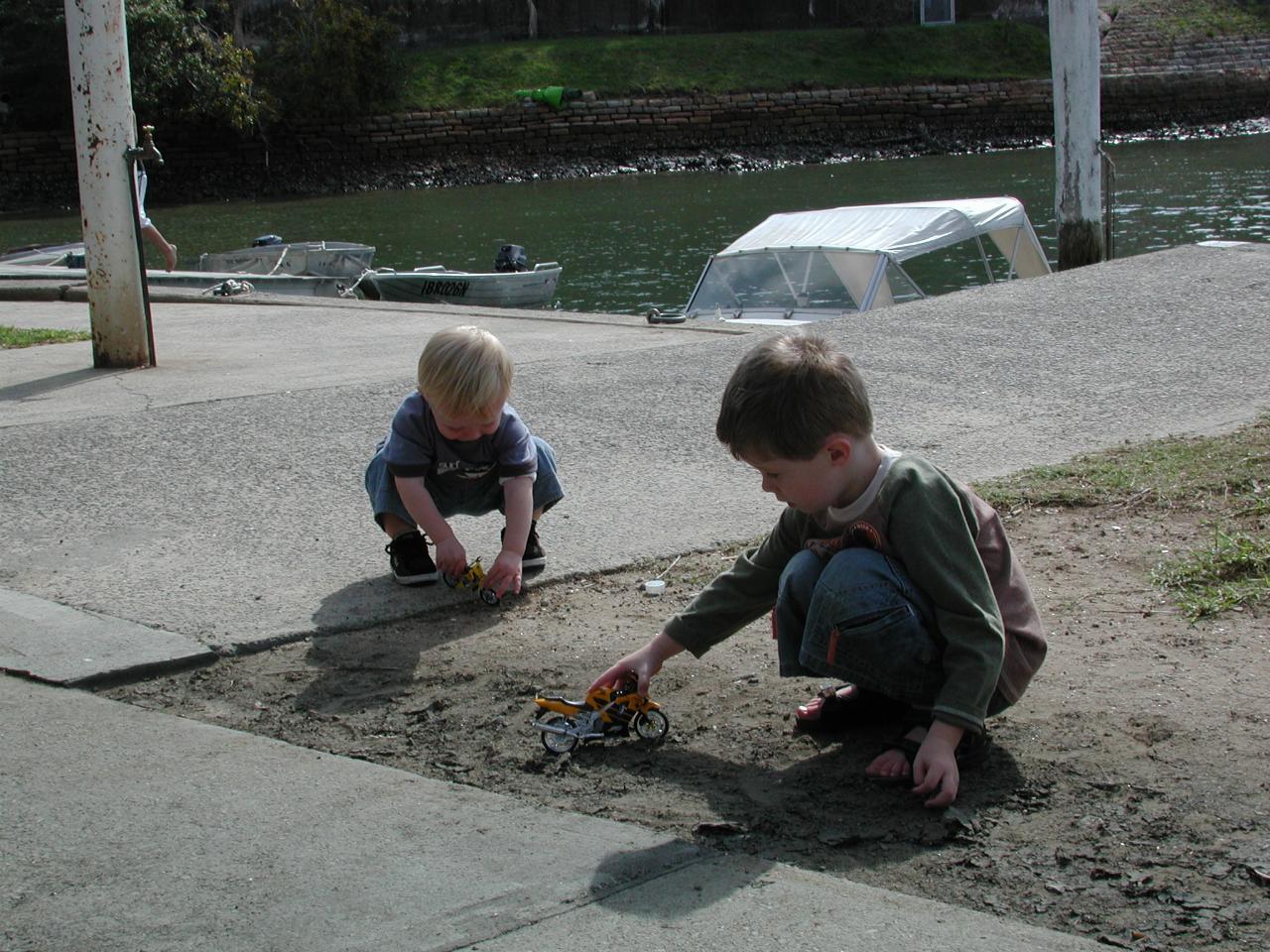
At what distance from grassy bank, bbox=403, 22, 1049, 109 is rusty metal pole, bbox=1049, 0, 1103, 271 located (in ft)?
106

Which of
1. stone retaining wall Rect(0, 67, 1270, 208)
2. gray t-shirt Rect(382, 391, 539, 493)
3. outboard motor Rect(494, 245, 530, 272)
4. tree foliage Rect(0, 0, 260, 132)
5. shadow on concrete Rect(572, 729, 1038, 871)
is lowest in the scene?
shadow on concrete Rect(572, 729, 1038, 871)

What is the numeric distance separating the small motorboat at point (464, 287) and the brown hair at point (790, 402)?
1579 centimetres

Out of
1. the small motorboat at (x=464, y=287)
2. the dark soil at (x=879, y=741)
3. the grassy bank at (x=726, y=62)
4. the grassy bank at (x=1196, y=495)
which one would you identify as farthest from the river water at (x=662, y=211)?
the dark soil at (x=879, y=741)

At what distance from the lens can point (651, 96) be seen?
152ft

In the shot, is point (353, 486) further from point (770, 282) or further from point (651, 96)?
point (651, 96)

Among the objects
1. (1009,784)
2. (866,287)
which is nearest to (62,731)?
(1009,784)

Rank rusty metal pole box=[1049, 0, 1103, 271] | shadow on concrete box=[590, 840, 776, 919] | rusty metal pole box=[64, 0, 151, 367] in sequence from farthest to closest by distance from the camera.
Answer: rusty metal pole box=[1049, 0, 1103, 271]
rusty metal pole box=[64, 0, 151, 367]
shadow on concrete box=[590, 840, 776, 919]

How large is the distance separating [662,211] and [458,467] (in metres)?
29.5


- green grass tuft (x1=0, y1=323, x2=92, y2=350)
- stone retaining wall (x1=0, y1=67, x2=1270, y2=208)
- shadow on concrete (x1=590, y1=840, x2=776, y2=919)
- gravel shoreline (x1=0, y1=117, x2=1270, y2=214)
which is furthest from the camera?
stone retaining wall (x1=0, y1=67, x2=1270, y2=208)

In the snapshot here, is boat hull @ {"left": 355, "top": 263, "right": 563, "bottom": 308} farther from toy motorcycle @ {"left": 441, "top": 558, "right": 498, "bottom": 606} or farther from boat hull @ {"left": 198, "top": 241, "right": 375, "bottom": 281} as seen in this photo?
toy motorcycle @ {"left": 441, "top": 558, "right": 498, "bottom": 606}

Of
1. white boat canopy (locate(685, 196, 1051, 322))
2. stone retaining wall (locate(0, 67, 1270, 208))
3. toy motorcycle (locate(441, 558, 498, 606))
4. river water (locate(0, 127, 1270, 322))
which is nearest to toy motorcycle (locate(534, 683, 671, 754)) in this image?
toy motorcycle (locate(441, 558, 498, 606))

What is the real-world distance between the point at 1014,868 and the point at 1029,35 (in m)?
53.4

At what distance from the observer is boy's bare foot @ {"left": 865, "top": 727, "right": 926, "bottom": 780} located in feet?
10.5

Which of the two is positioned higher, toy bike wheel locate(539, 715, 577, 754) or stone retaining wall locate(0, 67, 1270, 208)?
stone retaining wall locate(0, 67, 1270, 208)
